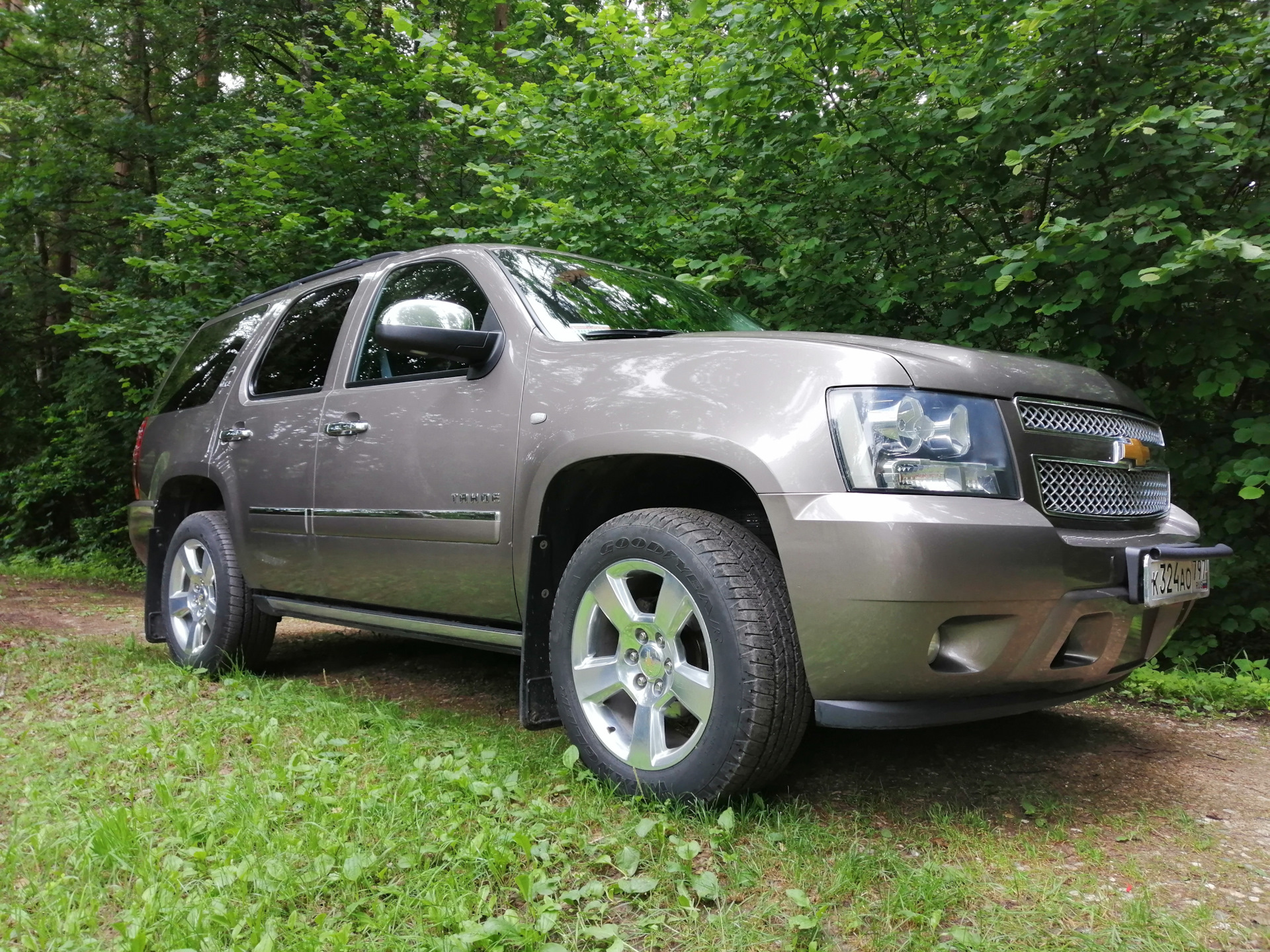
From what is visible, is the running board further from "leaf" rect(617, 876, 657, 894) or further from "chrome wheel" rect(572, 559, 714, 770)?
"leaf" rect(617, 876, 657, 894)

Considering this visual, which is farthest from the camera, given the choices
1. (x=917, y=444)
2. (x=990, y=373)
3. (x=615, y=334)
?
(x=615, y=334)

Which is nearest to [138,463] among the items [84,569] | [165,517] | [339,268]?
[165,517]

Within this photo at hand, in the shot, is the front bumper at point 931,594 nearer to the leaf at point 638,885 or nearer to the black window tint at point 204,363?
the leaf at point 638,885

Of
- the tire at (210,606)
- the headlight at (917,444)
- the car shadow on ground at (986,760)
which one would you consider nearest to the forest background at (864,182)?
the car shadow on ground at (986,760)

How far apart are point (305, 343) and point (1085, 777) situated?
3.55 meters

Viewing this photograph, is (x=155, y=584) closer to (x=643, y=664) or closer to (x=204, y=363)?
(x=204, y=363)

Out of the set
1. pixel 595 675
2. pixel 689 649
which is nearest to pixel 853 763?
pixel 689 649

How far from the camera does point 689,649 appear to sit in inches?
103

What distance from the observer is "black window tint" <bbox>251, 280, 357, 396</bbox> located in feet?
13.0

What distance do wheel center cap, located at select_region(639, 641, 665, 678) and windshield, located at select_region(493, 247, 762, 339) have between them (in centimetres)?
112

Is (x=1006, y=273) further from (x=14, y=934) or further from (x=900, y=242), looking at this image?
(x=14, y=934)

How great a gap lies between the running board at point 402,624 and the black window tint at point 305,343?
94cm

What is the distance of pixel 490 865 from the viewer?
207 centimetres

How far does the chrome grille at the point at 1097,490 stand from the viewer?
2.37 metres
